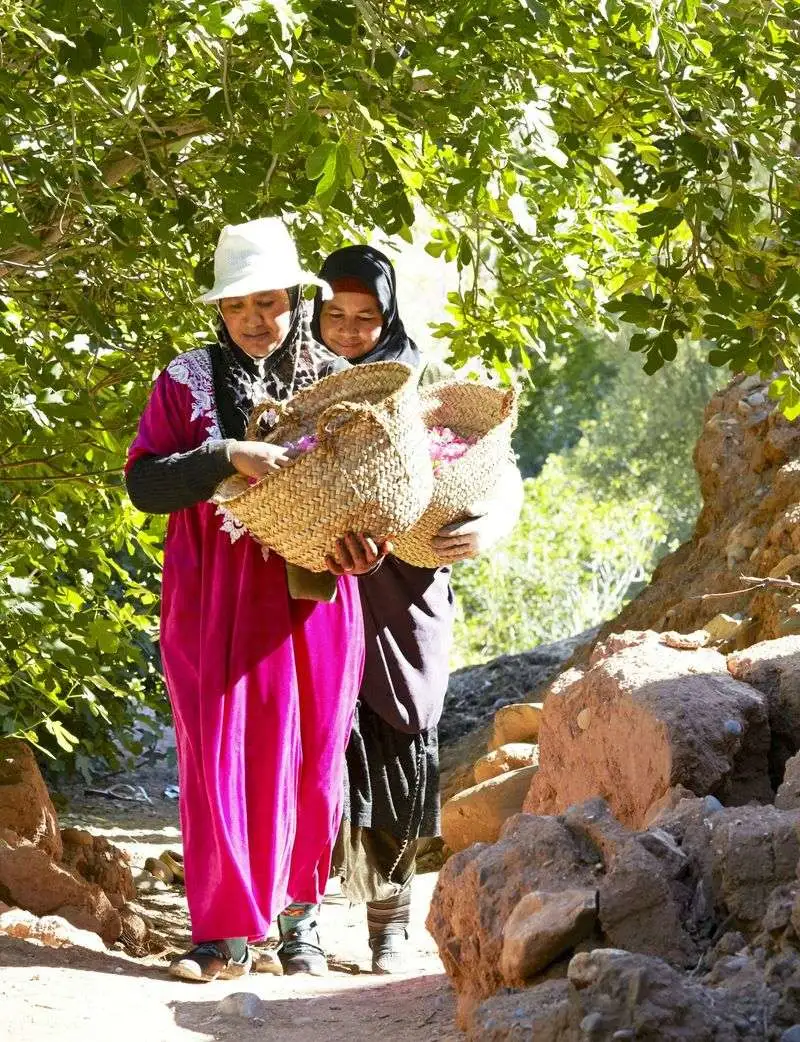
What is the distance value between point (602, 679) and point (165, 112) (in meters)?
2.38

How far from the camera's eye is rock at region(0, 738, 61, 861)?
5.07m

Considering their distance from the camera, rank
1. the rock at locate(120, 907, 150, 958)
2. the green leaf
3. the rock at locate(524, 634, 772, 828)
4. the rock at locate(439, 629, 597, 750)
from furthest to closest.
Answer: the rock at locate(439, 629, 597, 750), the rock at locate(120, 907, 150, 958), the rock at locate(524, 634, 772, 828), the green leaf

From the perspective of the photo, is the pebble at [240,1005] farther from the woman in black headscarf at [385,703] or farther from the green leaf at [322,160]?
the green leaf at [322,160]

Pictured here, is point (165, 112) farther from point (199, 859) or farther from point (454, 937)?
point (454, 937)

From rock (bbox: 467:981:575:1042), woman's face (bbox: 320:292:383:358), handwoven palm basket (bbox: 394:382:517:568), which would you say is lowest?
rock (bbox: 467:981:575:1042)

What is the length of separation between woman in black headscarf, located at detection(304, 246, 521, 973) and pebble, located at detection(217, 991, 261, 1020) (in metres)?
0.92

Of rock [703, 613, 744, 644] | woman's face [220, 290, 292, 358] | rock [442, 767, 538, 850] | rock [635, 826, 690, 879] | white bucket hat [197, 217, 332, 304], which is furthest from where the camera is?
rock [703, 613, 744, 644]

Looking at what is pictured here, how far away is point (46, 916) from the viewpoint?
4.41 meters

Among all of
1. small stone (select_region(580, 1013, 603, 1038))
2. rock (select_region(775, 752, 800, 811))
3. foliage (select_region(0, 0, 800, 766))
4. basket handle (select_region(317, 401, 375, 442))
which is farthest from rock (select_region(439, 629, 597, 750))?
small stone (select_region(580, 1013, 603, 1038))

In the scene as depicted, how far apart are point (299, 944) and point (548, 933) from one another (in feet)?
5.02

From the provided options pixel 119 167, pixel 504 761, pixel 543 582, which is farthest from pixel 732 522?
pixel 543 582

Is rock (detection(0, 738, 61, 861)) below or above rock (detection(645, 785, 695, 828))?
below

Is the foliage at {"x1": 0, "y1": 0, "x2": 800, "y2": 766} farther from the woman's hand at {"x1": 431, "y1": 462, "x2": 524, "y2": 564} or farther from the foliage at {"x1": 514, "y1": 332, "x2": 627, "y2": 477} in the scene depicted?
the foliage at {"x1": 514, "y1": 332, "x2": 627, "y2": 477}

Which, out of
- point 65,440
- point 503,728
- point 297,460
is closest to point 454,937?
point 297,460
